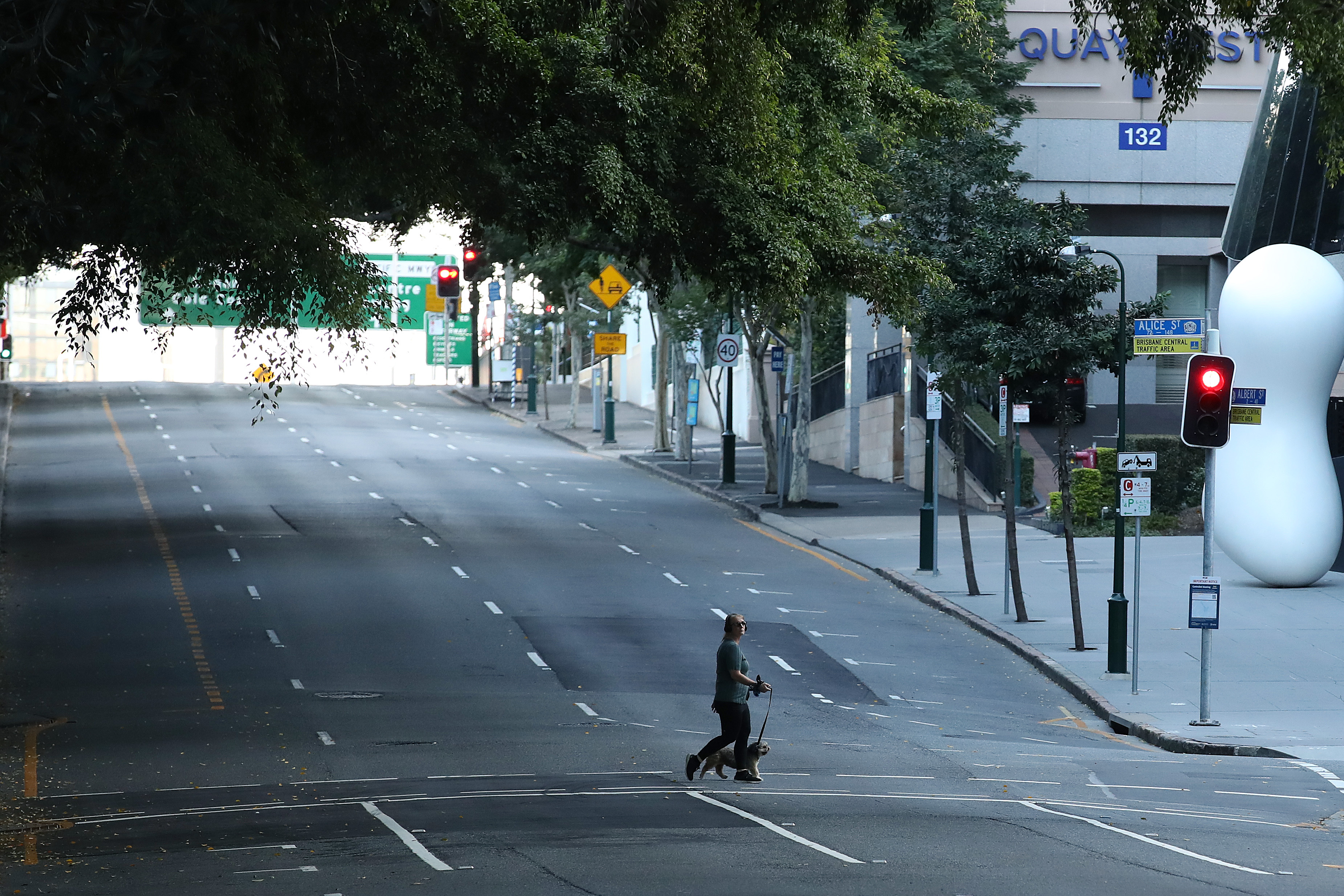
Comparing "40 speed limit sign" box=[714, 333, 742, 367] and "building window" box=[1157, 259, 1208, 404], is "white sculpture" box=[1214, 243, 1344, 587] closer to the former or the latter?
"40 speed limit sign" box=[714, 333, 742, 367]

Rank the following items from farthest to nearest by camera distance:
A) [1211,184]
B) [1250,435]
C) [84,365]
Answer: [84,365], [1211,184], [1250,435]

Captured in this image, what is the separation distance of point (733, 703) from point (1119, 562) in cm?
996

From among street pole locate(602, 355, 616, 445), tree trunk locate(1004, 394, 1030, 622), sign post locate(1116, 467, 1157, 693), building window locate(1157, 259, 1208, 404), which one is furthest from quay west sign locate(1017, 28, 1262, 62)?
sign post locate(1116, 467, 1157, 693)

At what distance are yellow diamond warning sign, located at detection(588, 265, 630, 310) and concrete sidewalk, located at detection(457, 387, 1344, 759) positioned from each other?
618cm

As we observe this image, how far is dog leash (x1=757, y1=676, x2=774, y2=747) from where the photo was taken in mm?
14422

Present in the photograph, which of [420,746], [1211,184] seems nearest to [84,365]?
[1211,184]

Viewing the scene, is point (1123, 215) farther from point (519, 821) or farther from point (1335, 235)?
point (519, 821)

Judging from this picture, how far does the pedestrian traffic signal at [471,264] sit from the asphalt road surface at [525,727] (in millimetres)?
9580

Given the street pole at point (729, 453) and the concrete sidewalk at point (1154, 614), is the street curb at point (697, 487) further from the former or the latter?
the street pole at point (729, 453)

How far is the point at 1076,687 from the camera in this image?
69.9ft

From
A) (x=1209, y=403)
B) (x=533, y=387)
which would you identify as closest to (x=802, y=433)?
(x=1209, y=403)

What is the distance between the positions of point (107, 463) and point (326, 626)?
941 inches

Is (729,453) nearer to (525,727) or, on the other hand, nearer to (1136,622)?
(1136,622)

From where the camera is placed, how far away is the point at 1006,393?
25.8 meters
